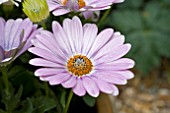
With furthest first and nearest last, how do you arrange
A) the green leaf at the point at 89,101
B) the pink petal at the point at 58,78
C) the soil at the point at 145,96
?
the soil at the point at 145,96 < the green leaf at the point at 89,101 < the pink petal at the point at 58,78

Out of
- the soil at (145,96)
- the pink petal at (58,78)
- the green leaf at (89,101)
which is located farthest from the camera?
the soil at (145,96)

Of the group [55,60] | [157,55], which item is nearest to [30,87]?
[55,60]

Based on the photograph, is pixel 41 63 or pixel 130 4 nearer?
pixel 41 63

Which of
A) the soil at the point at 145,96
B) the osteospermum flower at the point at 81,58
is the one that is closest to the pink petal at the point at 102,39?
the osteospermum flower at the point at 81,58

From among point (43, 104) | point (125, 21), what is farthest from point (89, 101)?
point (125, 21)

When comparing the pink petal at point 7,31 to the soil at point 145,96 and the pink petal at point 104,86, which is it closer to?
the pink petal at point 104,86

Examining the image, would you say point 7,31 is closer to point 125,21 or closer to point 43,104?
point 43,104

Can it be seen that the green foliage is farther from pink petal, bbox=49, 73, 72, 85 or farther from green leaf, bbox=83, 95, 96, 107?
pink petal, bbox=49, 73, 72, 85
